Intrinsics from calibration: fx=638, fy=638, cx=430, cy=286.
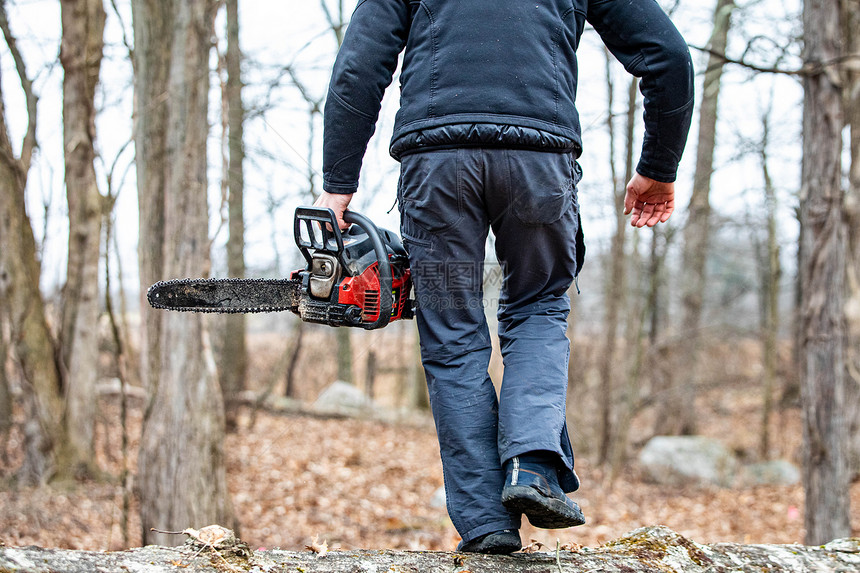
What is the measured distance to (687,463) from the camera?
895cm

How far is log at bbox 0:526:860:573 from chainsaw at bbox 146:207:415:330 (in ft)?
2.43

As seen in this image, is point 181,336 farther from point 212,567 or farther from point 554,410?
point 554,410

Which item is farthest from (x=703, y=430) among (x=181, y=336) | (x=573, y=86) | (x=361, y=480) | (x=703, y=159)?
(x=573, y=86)

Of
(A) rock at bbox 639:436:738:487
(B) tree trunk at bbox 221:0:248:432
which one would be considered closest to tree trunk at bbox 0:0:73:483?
(B) tree trunk at bbox 221:0:248:432

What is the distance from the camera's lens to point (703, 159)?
10812mm

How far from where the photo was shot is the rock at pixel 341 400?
1127cm

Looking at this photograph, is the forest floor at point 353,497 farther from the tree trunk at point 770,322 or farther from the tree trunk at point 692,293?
the tree trunk at point 692,293

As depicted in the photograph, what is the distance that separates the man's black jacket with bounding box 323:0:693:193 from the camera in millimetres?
2006

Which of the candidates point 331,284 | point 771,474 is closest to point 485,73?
point 331,284

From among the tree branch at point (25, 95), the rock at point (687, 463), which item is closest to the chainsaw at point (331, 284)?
the tree branch at point (25, 95)

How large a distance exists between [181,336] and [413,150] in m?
2.81

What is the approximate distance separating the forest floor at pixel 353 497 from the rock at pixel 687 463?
231 millimetres

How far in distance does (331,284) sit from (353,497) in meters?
5.37

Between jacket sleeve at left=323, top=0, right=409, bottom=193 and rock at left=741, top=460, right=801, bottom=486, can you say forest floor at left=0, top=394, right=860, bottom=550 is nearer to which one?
rock at left=741, top=460, right=801, bottom=486
